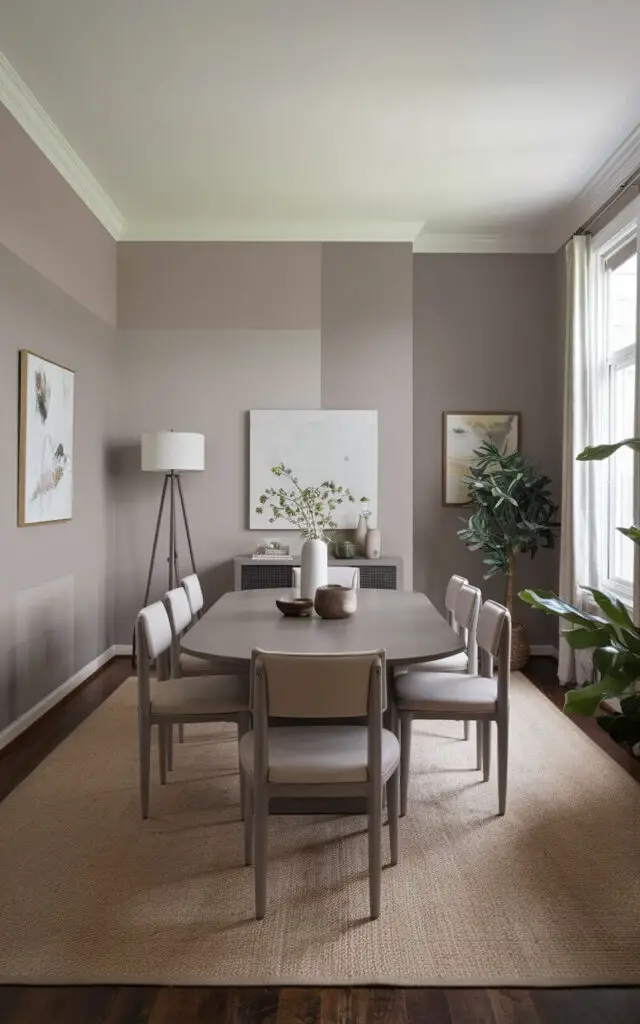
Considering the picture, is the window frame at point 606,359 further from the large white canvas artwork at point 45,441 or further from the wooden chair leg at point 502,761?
the large white canvas artwork at point 45,441

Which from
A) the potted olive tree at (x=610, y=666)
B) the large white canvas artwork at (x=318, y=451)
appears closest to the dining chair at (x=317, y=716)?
the potted olive tree at (x=610, y=666)

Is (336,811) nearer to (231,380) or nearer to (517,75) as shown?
(517,75)

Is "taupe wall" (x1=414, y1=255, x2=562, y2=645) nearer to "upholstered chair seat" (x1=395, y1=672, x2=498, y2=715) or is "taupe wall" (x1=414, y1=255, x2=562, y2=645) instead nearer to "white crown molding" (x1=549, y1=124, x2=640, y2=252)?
→ "white crown molding" (x1=549, y1=124, x2=640, y2=252)

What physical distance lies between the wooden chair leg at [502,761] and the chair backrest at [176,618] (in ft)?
4.90

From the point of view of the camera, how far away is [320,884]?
2.71 metres

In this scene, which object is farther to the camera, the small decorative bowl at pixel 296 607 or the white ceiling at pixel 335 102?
the small decorative bowl at pixel 296 607

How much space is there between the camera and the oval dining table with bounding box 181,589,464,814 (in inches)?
114

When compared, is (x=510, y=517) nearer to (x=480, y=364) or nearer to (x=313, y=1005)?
(x=480, y=364)

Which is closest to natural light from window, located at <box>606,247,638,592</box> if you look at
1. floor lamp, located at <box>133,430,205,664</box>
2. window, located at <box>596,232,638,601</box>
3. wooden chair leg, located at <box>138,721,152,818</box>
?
window, located at <box>596,232,638,601</box>

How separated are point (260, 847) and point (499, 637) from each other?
4.34 feet

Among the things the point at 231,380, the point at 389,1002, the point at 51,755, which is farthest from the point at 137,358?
the point at 389,1002

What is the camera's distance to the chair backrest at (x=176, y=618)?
3732mm

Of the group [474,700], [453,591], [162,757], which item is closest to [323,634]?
[474,700]

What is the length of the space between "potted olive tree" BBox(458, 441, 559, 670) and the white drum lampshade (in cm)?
205
